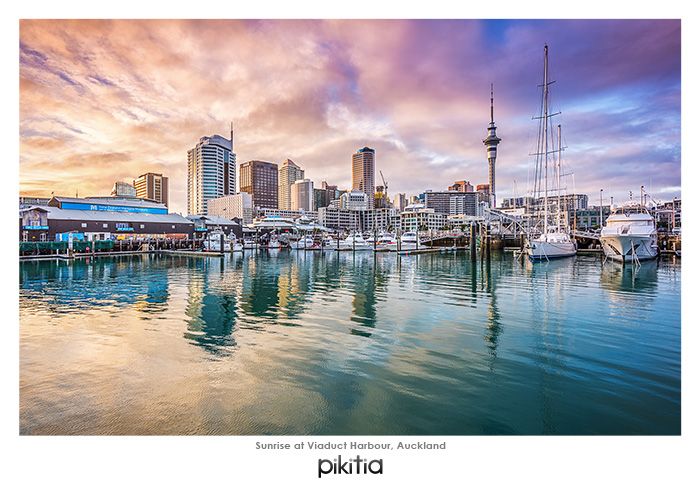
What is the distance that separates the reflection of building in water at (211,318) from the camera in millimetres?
6141

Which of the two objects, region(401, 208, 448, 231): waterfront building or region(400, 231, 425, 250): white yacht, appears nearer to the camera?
region(400, 231, 425, 250): white yacht

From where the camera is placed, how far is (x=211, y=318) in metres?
Answer: 8.13

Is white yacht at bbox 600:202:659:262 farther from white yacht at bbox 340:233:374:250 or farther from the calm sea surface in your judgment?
white yacht at bbox 340:233:374:250

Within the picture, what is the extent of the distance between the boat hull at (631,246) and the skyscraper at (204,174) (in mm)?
97993

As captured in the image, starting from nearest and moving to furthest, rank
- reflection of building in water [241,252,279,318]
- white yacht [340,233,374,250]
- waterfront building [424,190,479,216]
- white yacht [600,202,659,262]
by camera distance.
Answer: reflection of building in water [241,252,279,318], white yacht [600,202,659,262], white yacht [340,233,374,250], waterfront building [424,190,479,216]

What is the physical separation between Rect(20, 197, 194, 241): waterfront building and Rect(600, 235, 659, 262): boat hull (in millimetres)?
46470

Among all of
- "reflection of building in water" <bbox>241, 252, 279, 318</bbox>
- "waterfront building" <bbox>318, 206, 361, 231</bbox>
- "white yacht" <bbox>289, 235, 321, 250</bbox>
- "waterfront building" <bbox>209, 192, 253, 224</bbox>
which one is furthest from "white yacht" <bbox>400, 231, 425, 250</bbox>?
"waterfront building" <bbox>209, 192, 253, 224</bbox>

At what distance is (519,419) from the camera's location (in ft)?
11.3

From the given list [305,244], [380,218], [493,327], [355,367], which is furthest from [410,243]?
[380,218]

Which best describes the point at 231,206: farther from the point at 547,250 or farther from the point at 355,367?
the point at 355,367

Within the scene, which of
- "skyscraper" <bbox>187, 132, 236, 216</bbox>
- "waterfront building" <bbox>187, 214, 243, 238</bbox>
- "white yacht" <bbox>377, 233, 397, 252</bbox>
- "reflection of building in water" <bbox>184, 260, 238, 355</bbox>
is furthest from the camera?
"skyscraper" <bbox>187, 132, 236, 216</bbox>

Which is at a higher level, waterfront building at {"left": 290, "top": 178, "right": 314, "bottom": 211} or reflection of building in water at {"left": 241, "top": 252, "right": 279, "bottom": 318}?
waterfront building at {"left": 290, "top": 178, "right": 314, "bottom": 211}

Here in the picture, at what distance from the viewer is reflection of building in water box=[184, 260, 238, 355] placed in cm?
614

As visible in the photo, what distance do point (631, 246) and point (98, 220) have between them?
4928 centimetres
